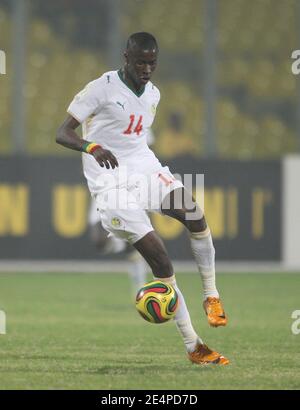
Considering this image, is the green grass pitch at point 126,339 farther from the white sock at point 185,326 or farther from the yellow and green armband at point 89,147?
the yellow and green armband at point 89,147

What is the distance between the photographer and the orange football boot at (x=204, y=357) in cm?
767

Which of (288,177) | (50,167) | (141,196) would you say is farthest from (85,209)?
(141,196)

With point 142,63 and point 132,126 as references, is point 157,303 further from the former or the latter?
→ point 142,63

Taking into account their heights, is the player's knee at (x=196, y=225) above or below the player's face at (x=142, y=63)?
below

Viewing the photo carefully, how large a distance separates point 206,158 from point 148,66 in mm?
9937

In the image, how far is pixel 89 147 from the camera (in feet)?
24.5

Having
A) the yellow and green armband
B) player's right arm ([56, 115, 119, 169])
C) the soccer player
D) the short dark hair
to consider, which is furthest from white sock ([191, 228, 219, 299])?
the short dark hair

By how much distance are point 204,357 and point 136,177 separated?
132 cm

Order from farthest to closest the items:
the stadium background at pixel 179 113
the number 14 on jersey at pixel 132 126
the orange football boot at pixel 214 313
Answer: the stadium background at pixel 179 113, the number 14 on jersey at pixel 132 126, the orange football boot at pixel 214 313

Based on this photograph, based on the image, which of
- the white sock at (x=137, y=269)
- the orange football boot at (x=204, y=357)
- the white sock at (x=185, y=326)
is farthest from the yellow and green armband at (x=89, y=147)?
the white sock at (x=137, y=269)

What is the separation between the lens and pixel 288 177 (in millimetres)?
17469

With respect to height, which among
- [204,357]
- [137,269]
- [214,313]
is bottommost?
[137,269]

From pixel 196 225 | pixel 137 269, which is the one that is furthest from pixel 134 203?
pixel 137 269

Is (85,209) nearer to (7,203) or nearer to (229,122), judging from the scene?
(7,203)
